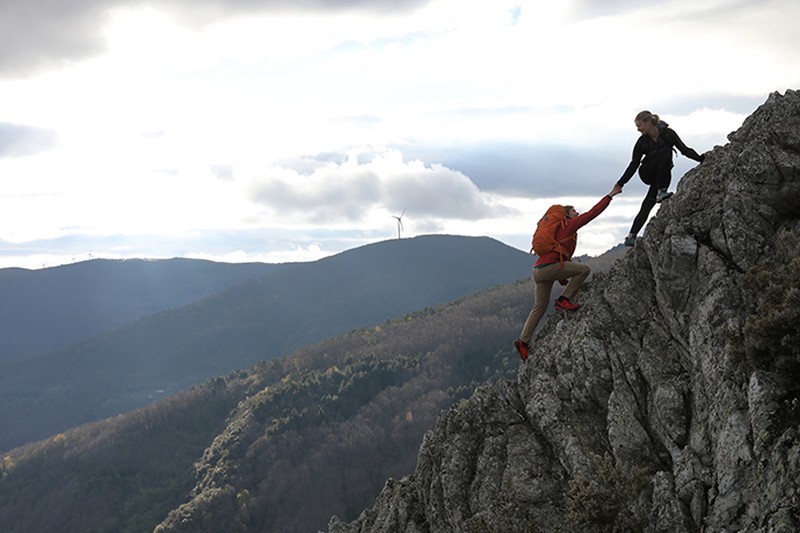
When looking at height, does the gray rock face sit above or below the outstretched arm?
below

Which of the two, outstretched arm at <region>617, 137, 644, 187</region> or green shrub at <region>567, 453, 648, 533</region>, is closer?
green shrub at <region>567, 453, 648, 533</region>

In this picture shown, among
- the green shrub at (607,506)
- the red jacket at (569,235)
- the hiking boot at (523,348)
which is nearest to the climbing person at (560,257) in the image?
the red jacket at (569,235)

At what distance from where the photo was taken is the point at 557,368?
810 inches

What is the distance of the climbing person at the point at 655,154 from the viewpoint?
2039cm

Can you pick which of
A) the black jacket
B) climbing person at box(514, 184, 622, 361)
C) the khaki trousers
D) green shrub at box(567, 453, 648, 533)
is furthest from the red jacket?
green shrub at box(567, 453, 648, 533)

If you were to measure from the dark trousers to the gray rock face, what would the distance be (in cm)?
78

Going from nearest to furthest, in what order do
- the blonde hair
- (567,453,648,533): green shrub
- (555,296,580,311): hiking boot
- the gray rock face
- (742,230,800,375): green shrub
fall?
(742,230,800,375): green shrub, the gray rock face, (567,453,648,533): green shrub, the blonde hair, (555,296,580,311): hiking boot

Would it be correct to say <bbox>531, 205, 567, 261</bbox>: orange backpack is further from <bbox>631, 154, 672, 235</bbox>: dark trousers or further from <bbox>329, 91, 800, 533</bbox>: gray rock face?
<bbox>631, 154, 672, 235</bbox>: dark trousers

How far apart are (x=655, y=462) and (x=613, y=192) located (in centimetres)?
747

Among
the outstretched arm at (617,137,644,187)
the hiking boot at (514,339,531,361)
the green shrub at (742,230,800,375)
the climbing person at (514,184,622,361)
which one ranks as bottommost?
the hiking boot at (514,339,531,361)

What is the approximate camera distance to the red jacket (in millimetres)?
20594

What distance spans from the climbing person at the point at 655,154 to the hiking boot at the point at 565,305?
2.31m

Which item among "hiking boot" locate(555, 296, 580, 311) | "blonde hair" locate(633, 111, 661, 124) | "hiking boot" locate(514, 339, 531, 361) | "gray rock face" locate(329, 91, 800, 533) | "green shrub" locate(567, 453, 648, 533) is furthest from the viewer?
"hiking boot" locate(514, 339, 531, 361)

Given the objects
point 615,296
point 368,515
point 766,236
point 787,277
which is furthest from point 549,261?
point 368,515
